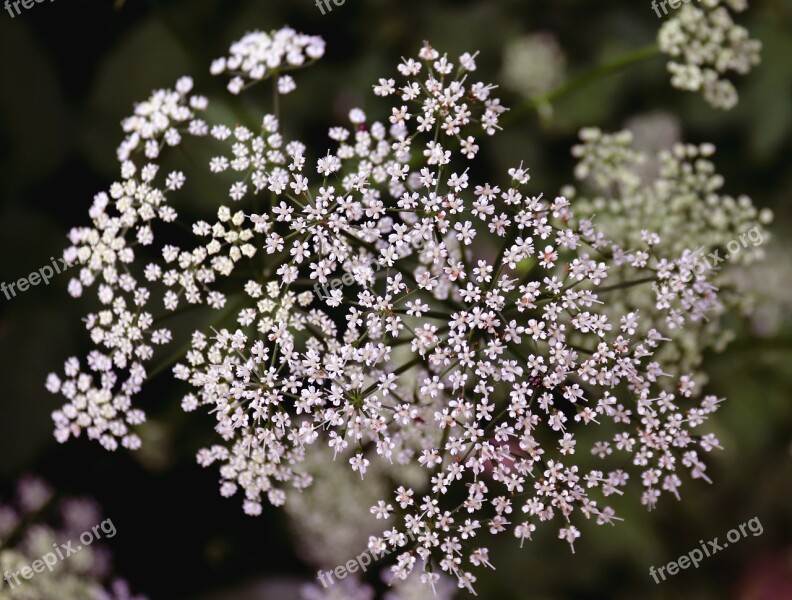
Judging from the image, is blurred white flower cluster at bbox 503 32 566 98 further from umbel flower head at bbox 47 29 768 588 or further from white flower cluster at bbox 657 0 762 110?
umbel flower head at bbox 47 29 768 588

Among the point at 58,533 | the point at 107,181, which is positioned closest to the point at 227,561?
the point at 58,533

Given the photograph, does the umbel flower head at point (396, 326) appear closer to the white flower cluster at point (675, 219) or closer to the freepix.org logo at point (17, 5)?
the white flower cluster at point (675, 219)

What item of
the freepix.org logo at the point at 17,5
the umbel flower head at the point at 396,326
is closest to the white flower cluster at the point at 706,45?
the umbel flower head at the point at 396,326

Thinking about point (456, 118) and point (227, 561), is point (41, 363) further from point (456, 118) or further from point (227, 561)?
point (456, 118)

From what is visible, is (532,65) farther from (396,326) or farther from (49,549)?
(49,549)

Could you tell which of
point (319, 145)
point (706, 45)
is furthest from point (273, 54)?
point (706, 45)

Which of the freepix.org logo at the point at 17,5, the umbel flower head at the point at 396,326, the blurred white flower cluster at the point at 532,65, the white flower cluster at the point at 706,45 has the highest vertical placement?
the freepix.org logo at the point at 17,5
